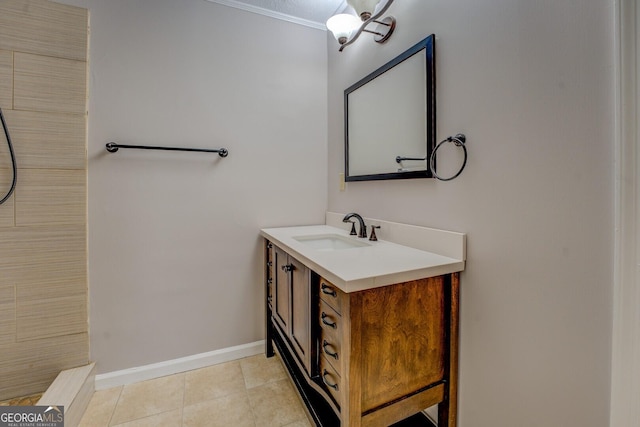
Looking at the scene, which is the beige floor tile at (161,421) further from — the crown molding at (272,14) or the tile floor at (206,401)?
the crown molding at (272,14)

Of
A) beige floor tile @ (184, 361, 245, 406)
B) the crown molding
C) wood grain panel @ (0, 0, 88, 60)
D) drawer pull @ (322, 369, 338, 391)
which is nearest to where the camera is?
drawer pull @ (322, 369, 338, 391)

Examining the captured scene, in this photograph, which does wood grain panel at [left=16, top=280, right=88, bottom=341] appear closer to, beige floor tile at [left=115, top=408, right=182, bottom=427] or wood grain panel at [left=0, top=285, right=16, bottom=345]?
wood grain panel at [left=0, top=285, right=16, bottom=345]

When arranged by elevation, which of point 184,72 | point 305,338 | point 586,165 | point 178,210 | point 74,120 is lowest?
point 305,338

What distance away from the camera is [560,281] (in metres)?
0.82

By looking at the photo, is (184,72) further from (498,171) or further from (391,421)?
(391,421)

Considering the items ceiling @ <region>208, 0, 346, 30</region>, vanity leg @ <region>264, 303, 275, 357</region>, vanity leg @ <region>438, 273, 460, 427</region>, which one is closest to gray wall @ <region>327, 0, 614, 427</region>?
vanity leg @ <region>438, 273, 460, 427</region>

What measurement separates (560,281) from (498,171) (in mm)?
377

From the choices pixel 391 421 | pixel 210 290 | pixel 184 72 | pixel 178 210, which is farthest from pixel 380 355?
pixel 184 72

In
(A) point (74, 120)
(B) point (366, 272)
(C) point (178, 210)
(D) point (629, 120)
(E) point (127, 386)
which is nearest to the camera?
(D) point (629, 120)

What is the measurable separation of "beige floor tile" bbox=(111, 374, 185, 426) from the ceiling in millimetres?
2274

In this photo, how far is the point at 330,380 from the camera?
3.43 feet

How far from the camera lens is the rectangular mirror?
4.04ft

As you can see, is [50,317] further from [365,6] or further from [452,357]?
[365,6]

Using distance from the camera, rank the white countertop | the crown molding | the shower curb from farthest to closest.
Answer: the crown molding < the shower curb < the white countertop
